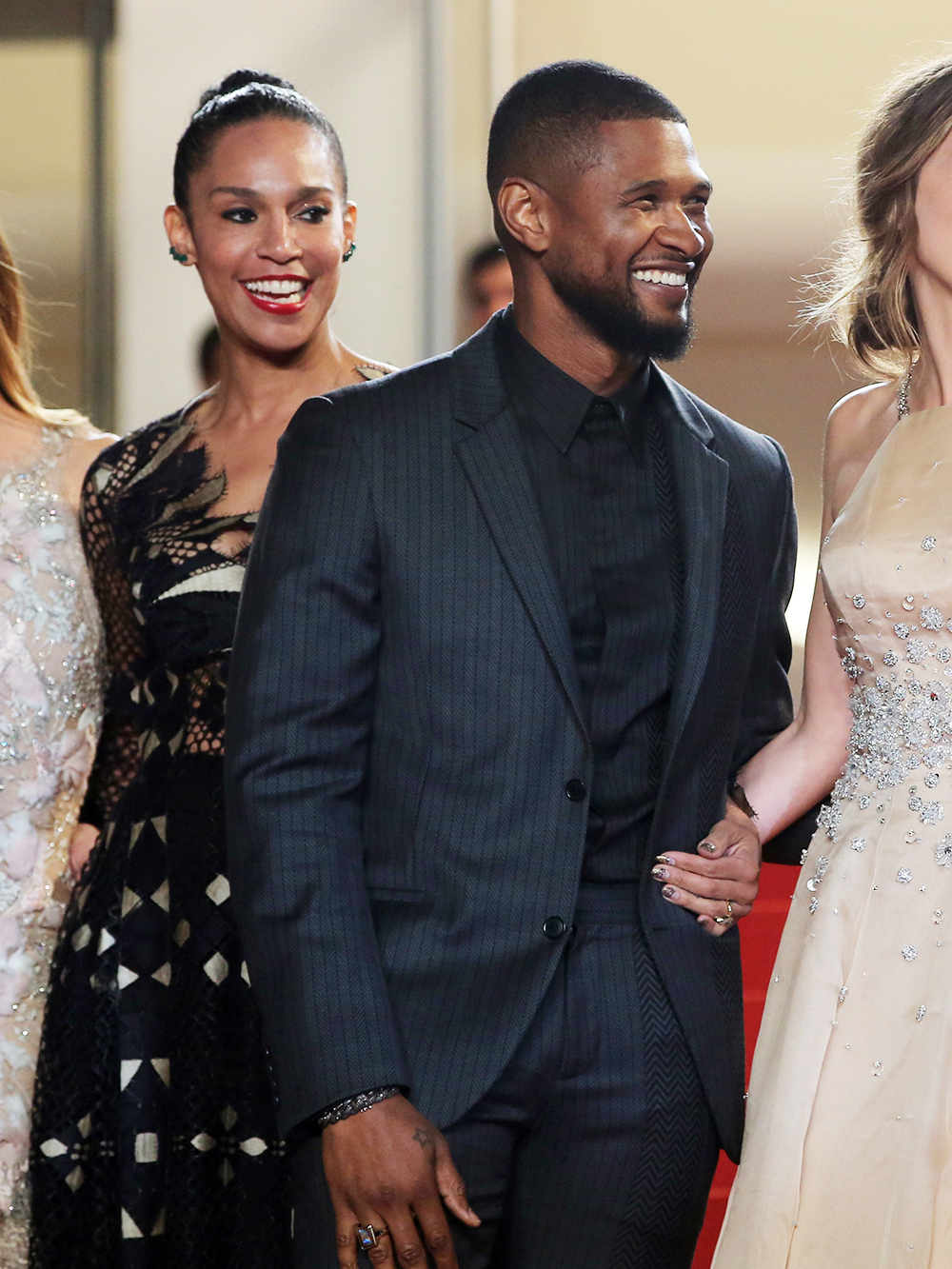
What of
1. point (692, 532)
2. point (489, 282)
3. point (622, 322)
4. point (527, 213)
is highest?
point (527, 213)

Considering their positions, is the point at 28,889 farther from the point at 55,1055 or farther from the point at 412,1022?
the point at 412,1022

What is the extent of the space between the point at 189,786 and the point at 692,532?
2.70 feet

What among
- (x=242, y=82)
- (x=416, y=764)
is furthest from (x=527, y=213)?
(x=242, y=82)

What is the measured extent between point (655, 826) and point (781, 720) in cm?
36

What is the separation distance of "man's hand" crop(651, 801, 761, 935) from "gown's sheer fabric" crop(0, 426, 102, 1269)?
114cm

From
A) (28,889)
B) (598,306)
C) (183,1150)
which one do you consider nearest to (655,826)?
(598,306)

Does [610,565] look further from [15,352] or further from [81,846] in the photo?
[15,352]

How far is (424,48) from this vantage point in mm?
5742

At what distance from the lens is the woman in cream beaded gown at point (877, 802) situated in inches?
66.6

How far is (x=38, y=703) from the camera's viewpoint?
2.51 meters

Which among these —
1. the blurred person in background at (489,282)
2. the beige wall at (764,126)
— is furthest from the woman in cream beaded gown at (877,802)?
the beige wall at (764,126)

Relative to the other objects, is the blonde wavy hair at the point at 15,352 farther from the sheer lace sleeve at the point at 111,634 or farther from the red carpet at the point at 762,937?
the red carpet at the point at 762,937

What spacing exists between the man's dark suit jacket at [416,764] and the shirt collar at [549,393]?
2.5 inches

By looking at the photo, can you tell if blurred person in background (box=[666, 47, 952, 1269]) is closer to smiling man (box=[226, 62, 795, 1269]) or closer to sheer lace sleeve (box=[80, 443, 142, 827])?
smiling man (box=[226, 62, 795, 1269])
